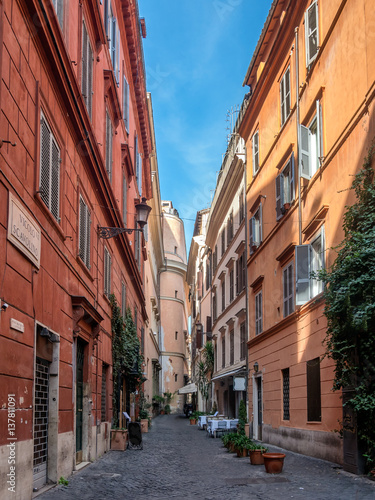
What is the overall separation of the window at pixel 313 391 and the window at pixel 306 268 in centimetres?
154

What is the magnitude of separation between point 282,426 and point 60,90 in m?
11.4

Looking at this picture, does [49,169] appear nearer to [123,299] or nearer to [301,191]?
[301,191]

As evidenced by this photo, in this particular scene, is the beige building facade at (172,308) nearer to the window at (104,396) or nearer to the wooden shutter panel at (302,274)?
the window at (104,396)

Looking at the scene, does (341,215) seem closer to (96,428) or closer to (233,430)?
(96,428)

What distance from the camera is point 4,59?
722 centimetres

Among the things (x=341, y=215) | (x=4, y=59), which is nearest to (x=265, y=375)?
(x=341, y=215)

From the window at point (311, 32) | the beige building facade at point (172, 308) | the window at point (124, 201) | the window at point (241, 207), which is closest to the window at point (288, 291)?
the window at point (311, 32)

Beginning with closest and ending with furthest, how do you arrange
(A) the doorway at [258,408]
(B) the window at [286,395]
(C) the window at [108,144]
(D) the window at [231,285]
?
1. (C) the window at [108,144]
2. (B) the window at [286,395]
3. (A) the doorway at [258,408]
4. (D) the window at [231,285]

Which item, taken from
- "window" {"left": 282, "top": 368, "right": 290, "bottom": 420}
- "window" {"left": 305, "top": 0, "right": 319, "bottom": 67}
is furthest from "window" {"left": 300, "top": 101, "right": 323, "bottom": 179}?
"window" {"left": 282, "top": 368, "right": 290, "bottom": 420}

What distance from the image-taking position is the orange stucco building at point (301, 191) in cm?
1263

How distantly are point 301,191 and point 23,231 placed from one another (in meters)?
9.80

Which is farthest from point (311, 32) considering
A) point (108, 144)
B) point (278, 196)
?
point (108, 144)

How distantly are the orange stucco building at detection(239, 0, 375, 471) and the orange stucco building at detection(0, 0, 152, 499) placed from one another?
16.2 feet

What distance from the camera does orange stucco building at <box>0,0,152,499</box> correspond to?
7461mm
